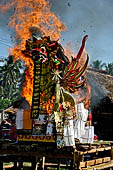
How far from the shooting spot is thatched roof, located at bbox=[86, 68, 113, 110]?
2250cm

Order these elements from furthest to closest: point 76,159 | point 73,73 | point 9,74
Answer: point 9,74
point 73,73
point 76,159

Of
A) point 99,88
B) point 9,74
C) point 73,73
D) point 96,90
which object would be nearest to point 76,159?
point 73,73


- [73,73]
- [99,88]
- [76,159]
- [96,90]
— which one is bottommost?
[76,159]

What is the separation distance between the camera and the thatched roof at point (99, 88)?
22.5 meters

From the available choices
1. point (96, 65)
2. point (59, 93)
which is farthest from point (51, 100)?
point (96, 65)

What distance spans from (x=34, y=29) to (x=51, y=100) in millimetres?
3972

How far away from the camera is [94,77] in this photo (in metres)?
25.8

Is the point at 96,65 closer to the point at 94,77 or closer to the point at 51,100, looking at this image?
the point at 94,77

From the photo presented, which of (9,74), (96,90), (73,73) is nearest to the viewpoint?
(73,73)

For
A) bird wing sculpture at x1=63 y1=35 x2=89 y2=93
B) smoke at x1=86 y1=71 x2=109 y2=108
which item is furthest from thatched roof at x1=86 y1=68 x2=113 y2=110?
bird wing sculpture at x1=63 y1=35 x2=89 y2=93

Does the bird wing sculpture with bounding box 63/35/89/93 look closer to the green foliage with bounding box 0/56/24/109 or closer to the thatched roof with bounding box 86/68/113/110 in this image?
the thatched roof with bounding box 86/68/113/110

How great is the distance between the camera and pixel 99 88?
77.5ft

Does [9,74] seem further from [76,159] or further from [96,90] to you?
[76,159]

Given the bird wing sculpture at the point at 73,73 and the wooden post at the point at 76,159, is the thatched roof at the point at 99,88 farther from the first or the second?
the wooden post at the point at 76,159
